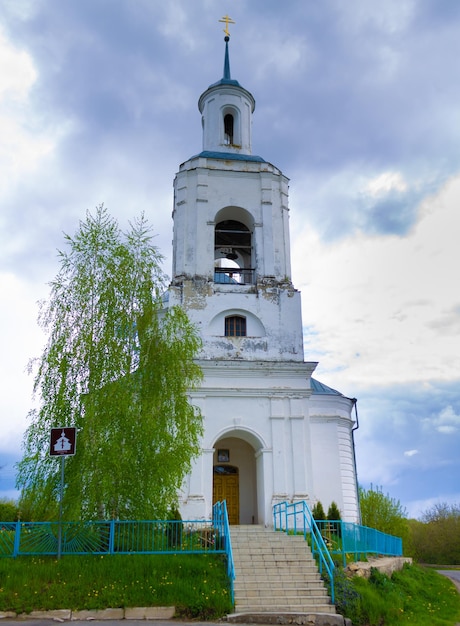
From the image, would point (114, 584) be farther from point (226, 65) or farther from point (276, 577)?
point (226, 65)

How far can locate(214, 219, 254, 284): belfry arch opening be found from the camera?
21922 mm

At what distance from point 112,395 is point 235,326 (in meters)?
7.43

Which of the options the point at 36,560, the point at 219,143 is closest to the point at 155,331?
the point at 36,560

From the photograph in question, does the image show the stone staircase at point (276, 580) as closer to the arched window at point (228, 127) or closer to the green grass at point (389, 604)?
the green grass at point (389, 604)

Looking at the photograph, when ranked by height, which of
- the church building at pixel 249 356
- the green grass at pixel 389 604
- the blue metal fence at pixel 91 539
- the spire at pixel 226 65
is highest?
the spire at pixel 226 65

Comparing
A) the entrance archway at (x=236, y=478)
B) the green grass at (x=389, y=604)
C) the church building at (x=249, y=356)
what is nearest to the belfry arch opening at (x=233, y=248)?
the church building at (x=249, y=356)

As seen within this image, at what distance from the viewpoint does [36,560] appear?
481 inches

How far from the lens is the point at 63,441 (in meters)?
12.1

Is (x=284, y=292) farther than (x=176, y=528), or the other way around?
(x=284, y=292)

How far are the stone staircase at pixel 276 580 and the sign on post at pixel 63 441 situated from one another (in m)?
4.53

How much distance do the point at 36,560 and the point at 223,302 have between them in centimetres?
1048

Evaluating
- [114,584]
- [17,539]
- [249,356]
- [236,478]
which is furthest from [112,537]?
[249,356]

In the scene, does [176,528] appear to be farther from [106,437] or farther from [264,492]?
[264,492]

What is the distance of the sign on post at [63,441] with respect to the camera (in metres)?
12.1
